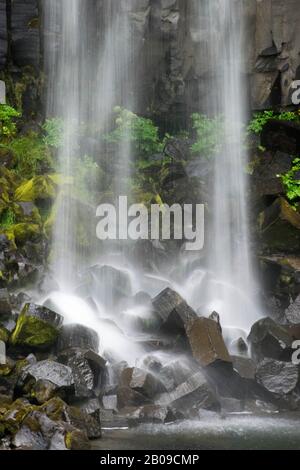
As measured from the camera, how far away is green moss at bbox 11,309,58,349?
11.3 m

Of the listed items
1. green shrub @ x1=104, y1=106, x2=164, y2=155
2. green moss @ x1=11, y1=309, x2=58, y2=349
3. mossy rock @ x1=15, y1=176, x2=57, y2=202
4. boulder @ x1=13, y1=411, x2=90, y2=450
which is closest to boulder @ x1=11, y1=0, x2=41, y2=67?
green shrub @ x1=104, y1=106, x2=164, y2=155

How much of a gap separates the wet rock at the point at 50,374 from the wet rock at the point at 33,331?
1.35 metres

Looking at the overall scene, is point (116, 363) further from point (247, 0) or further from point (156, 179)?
point (247, 0)

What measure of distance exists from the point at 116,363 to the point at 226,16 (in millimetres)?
17607

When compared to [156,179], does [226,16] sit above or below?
above

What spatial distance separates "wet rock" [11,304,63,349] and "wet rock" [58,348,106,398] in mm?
630

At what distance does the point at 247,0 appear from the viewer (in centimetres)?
2358

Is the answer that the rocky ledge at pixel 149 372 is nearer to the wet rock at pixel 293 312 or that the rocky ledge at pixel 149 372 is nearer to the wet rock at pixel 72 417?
the wet rock at pixel 72 417

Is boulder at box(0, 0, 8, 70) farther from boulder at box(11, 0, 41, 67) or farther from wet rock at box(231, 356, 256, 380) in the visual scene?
wet rock at box(231, 356, 256, 380)

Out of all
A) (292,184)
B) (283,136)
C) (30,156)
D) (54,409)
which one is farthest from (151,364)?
(283,136)

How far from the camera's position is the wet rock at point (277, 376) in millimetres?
10922

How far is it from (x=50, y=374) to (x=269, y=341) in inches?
189

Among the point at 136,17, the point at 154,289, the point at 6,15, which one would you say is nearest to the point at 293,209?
the point at 154,289

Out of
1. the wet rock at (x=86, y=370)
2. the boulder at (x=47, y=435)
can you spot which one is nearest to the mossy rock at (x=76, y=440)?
the boulder at (x=47, y=435)
